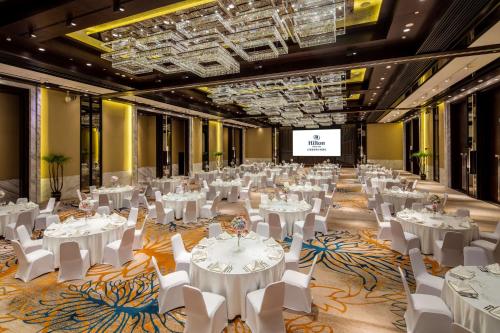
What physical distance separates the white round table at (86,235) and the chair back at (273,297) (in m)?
3.45

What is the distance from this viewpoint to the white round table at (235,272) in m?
3.24

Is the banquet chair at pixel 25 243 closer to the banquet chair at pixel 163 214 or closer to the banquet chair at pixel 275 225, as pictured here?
the banquet chair at pixel 163 214

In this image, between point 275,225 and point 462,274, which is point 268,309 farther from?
point 275,225

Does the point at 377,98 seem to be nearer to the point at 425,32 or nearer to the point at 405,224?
the point at 425,32

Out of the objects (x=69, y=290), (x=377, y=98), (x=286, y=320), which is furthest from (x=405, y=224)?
(x=377, y=98)

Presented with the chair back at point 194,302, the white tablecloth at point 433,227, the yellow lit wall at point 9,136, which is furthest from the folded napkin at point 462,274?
the yellow lit wall at point 9,136

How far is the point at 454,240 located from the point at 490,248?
68 cm

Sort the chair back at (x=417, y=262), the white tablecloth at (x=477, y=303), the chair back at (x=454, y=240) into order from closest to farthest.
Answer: the white tablecloth at (x=477, y=303) < the chair back at (x=417, y=262) < the chair back at (x=454, y=240)

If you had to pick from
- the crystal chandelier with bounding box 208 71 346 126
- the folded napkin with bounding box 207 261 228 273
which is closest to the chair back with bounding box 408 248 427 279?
the folded napkin with bounding box 207 261 228 273

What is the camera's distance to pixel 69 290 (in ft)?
13.5

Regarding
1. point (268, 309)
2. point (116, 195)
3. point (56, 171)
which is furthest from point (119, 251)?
point (56, 171)

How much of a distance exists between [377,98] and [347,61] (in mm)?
8025

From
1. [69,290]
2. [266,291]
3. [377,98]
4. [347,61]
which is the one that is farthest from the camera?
[377,98]

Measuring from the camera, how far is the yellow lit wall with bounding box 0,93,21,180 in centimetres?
962
